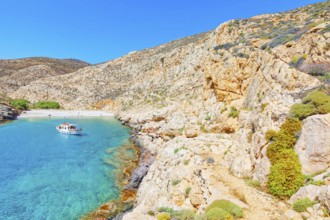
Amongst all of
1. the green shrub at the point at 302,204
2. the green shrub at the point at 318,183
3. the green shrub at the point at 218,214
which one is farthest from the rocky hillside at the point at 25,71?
the green shrub at the point at 318,183

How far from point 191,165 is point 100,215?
9.18 m

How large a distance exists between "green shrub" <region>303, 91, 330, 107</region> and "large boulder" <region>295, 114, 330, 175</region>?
110 cm

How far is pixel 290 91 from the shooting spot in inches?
765

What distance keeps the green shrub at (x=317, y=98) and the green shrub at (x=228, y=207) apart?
8.35m

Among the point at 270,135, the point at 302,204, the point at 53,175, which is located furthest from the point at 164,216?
the point at 53,175

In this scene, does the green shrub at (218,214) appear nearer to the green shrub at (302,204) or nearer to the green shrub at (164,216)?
the green shrub at (164,216)

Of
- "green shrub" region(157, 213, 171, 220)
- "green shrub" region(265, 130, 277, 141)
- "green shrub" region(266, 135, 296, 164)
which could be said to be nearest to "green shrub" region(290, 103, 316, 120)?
"green shrub" region(266, 135, 296, 164)

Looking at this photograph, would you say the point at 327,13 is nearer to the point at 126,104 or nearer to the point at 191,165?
the point at 191,165

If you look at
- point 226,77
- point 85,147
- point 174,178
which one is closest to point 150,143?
point 85,147

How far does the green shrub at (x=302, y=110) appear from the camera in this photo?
51.3ft

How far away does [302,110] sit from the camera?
52.3 ft

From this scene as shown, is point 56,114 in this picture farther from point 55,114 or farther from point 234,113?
point 234,113

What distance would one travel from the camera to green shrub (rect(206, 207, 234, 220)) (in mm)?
12285

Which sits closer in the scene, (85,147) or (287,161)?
(287,161)
